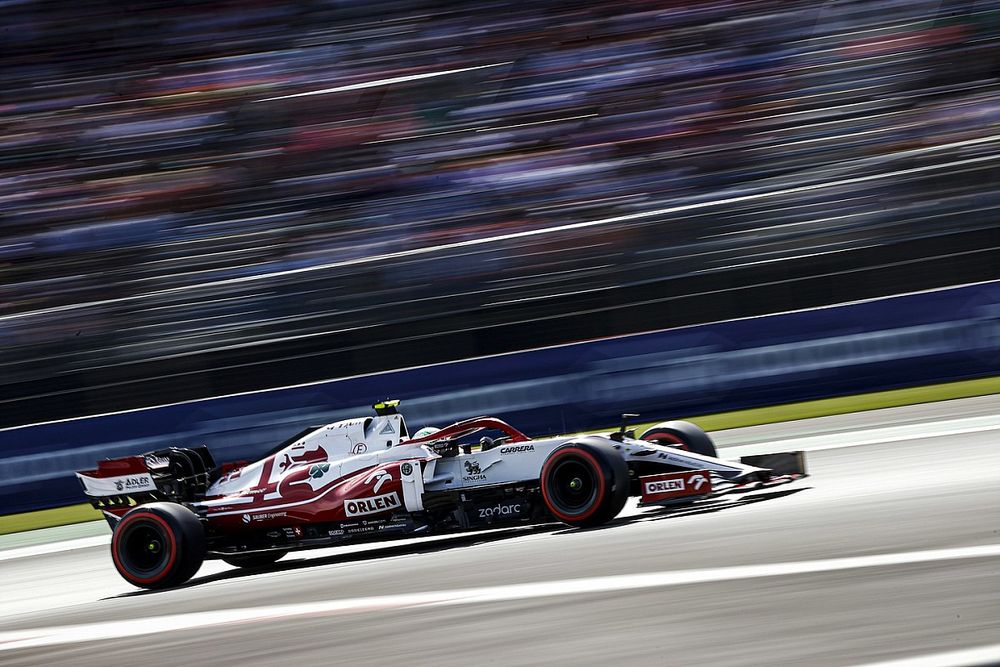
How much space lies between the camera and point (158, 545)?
286 inches

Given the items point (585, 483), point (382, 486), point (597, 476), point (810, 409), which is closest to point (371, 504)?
point (382, 486)

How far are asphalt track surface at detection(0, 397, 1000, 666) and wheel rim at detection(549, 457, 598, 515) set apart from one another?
0.17 meters

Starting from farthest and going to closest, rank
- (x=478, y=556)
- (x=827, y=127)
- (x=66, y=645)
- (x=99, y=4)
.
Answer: (x=99, y=4)
(x=827, y=127)
(x=478, y=556)
(x=66, y=645)

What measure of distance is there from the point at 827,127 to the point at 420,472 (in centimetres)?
881

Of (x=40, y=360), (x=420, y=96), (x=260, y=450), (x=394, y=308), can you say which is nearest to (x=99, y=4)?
(x=420, y=96)

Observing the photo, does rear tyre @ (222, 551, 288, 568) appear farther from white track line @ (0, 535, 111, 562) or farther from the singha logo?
white track line @ (0, 535, 111, 562)

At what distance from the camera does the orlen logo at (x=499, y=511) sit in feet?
22.2

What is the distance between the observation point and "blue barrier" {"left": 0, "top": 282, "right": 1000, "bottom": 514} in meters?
10.6

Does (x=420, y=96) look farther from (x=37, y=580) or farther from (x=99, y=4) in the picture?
(x=37, y=580)

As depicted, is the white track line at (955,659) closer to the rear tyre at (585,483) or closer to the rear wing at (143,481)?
the rear tyre at (585,483)

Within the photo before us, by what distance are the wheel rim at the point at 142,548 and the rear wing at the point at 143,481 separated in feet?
1.40

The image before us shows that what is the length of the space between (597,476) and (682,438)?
3.58 feet

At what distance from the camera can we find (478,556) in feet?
20.5

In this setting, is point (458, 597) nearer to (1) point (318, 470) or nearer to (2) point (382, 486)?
(2) point (382, 486)
